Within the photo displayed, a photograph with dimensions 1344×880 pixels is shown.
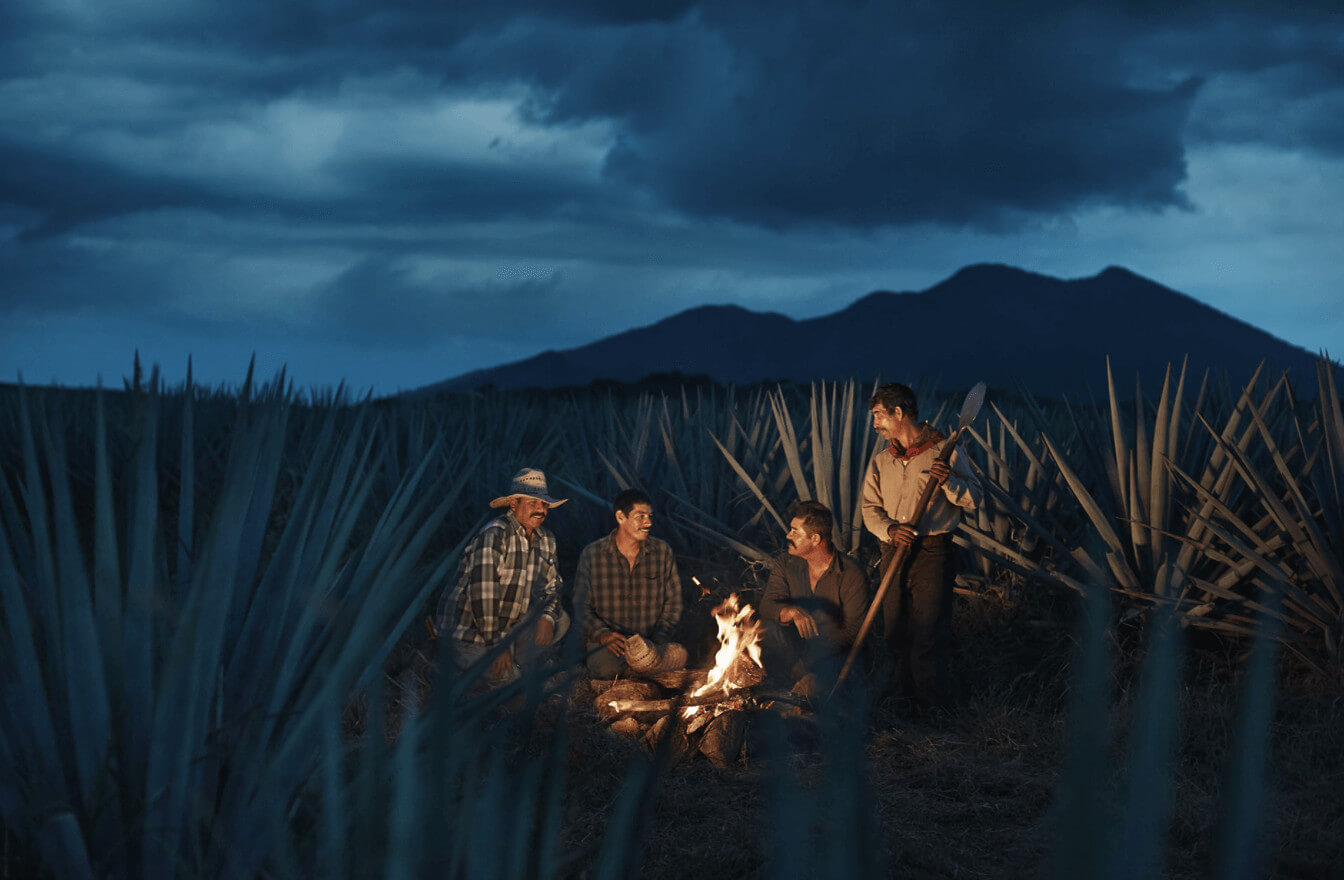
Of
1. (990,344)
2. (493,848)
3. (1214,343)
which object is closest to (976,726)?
(493,848)

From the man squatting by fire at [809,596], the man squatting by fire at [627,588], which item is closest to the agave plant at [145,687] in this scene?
the man squatting by fire at [809,596]

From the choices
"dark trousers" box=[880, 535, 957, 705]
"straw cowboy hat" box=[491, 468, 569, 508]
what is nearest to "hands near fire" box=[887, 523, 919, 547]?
"dark trousers" box=[880, 535, 957, 705]

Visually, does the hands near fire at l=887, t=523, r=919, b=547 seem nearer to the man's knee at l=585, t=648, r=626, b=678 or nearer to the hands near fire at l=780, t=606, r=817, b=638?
the hands near fire at l=780, t=606, r=817, b=638

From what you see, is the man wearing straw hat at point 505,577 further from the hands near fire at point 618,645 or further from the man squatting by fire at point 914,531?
the man squatting by fire at point 914,531

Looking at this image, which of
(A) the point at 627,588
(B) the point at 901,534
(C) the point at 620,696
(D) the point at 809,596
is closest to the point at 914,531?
(B) the point at 901,534

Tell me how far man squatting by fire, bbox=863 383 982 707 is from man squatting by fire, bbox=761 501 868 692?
20 cm

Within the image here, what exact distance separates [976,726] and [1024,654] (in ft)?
3.27

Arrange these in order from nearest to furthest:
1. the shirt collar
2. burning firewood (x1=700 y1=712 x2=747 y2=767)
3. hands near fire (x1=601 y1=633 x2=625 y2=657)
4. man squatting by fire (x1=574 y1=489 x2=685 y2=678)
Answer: burning firewood (x1=700 y1=712 x2=747 y2=767)
the shirt collar
hands near fire (x1=601 y1=633 x2=625 y2=657)
man squatting by fire (x1=574 y1=489 x2=685 y2=678)

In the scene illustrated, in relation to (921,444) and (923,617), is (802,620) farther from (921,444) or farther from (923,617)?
(921,444)

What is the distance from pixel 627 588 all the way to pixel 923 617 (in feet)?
5.61

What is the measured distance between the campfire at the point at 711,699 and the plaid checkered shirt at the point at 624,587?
0.42 meters

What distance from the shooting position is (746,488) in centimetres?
823

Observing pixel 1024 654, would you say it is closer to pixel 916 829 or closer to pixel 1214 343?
pixel 916 829

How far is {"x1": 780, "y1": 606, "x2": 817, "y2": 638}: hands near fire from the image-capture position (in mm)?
5227
